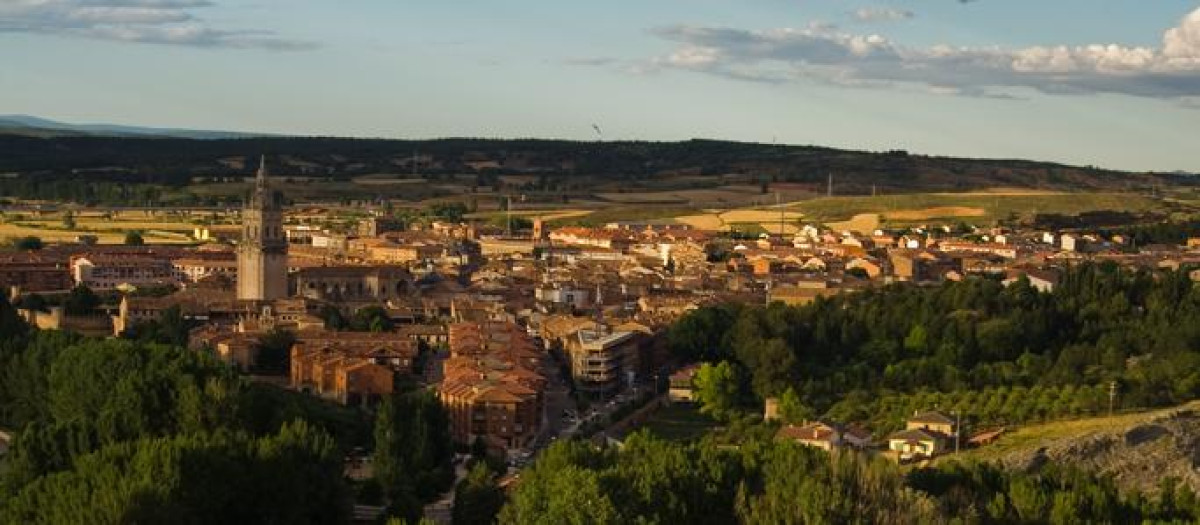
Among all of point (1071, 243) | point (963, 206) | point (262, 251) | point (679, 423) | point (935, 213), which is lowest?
point (679, 423)

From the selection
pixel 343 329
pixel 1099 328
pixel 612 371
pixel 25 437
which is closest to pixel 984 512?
pixel 25 437

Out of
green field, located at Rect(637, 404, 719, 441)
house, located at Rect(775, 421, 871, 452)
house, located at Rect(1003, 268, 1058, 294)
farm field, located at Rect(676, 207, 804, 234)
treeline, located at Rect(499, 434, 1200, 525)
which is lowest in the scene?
green field, located at Rect(637, 404, 719, 441)

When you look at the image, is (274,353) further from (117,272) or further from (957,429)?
(117,272)

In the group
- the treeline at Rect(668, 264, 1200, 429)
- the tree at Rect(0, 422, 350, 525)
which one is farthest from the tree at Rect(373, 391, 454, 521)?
the treeline at Rect(668, 264, 1200, 429)

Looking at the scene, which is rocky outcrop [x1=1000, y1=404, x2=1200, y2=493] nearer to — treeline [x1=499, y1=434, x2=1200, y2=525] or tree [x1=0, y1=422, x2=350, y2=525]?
treeline [x1=499, y1=434, x2=1200, y2=525]

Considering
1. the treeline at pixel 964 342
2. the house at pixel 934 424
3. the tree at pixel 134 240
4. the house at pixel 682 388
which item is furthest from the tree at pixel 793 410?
the tree at pixel 134 240

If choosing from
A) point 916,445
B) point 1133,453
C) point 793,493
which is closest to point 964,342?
point 916,445
